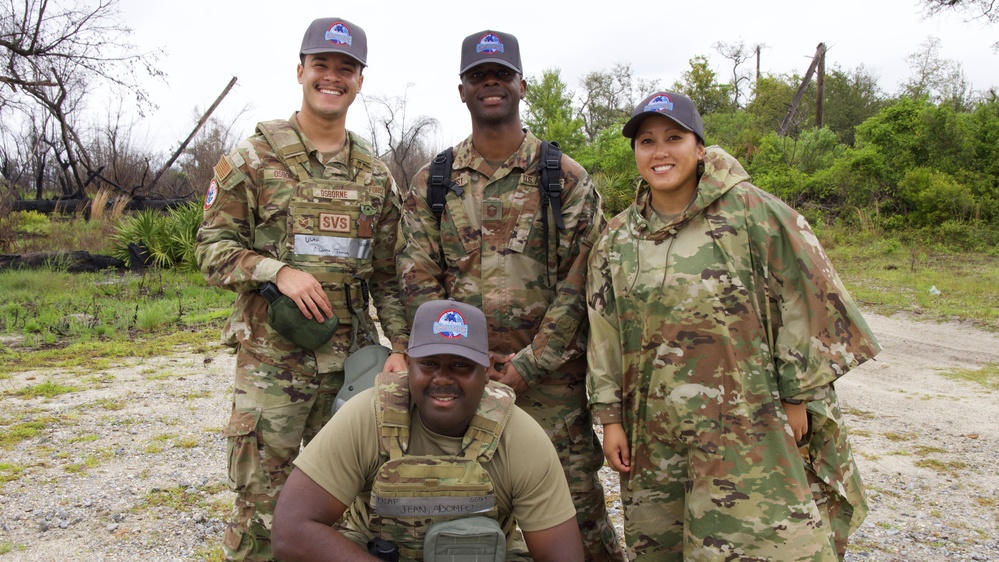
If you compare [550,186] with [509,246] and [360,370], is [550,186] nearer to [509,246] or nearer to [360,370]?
[509,246]

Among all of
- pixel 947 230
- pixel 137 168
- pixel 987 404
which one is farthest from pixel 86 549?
pixel 137 168

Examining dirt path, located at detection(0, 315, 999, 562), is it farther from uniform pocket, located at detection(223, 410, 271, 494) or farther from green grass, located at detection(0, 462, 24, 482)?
uniform pocket, located at detection(223, 410, 271, 494)

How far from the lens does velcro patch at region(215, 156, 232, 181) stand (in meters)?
3.19

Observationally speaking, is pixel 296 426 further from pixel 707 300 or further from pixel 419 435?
pixel 707 300

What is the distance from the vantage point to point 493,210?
10.7 feet

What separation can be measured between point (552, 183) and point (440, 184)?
1.64 feet

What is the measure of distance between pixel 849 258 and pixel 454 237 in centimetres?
1291

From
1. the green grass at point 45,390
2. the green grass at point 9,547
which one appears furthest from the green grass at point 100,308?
the green grass at point 9,547

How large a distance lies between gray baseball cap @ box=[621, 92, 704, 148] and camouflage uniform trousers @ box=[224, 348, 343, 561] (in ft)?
5.69

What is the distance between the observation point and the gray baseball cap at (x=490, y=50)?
3.08 meters

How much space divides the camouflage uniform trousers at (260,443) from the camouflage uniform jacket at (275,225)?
0.08 metres

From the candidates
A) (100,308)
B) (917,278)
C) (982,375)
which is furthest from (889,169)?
(100,308)

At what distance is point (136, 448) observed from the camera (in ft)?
17.7

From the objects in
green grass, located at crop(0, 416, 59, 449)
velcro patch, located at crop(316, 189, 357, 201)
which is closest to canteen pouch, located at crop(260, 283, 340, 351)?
velcro patch, located at crop(316, 189, 357, 201)
